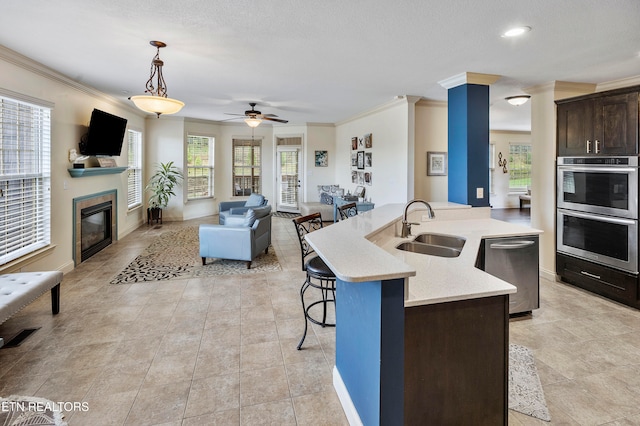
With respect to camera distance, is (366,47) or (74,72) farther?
(74,72)

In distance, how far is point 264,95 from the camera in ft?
18.8

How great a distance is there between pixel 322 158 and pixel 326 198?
4.56ft

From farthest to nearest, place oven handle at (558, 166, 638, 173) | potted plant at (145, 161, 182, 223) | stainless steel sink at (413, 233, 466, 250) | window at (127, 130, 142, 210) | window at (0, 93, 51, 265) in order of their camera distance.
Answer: potted plant at (145, 161, 182, 223), window at (127, 130, 142, 210), window at (0, 93, 51, 265), oven handle at (558, 166, 638, 173), stainless steel sink at (413, 233, 466, 250)

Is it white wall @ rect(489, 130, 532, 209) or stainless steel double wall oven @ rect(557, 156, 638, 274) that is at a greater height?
white wall @ rect(489, 130, 532, 209)

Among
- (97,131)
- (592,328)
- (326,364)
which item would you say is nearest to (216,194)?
(97,131)

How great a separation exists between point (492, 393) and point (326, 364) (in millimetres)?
1153

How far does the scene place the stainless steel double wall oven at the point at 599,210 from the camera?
3479mm

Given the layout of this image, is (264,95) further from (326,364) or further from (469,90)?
(326,364)

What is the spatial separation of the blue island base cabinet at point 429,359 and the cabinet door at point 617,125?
3088mm

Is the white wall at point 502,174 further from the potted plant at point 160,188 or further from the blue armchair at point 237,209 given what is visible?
the potted plant at point 160,188

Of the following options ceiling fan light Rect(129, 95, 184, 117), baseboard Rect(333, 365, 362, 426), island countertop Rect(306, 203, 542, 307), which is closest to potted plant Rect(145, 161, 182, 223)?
ceiling fan light Rect(129, 95, 184, 117)

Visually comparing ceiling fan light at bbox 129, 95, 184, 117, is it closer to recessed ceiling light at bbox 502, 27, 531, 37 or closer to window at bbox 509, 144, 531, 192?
recessed ceiling light at bbox 502, 27, 531, 37

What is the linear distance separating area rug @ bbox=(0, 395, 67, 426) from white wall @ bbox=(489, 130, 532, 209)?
11691 millimetres

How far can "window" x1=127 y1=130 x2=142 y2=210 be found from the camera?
740cm
